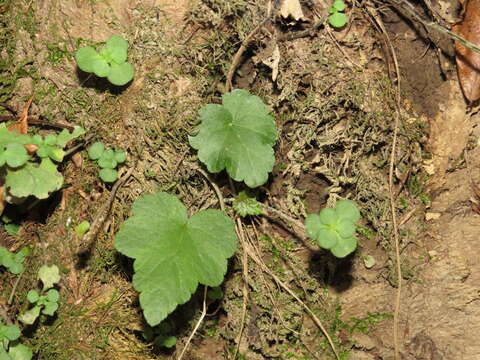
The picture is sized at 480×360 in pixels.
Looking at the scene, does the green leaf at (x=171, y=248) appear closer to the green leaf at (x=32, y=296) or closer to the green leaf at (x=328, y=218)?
the green leaf at (x=328, y=218)

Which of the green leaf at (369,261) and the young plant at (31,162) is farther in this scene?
the green leaf at (369,261)

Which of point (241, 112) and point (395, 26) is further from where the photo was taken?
point (395, 26)

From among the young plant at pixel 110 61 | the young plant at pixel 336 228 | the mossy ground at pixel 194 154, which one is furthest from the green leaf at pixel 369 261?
the young plant at pixel 110 61

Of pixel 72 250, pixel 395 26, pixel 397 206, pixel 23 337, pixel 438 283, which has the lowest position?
pixel 23 337

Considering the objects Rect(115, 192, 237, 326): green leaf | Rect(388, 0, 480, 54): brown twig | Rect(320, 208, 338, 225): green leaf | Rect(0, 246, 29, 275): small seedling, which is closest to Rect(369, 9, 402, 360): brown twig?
Rect(388, 0, 480, 54): brown twig

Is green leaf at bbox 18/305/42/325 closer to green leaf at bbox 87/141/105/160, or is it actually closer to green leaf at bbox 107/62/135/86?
green leaf at bbox 87/141/105/160

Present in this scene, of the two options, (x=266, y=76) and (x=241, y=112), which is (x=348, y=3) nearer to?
(x=266, y=76)

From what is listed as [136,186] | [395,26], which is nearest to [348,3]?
[395,26]
